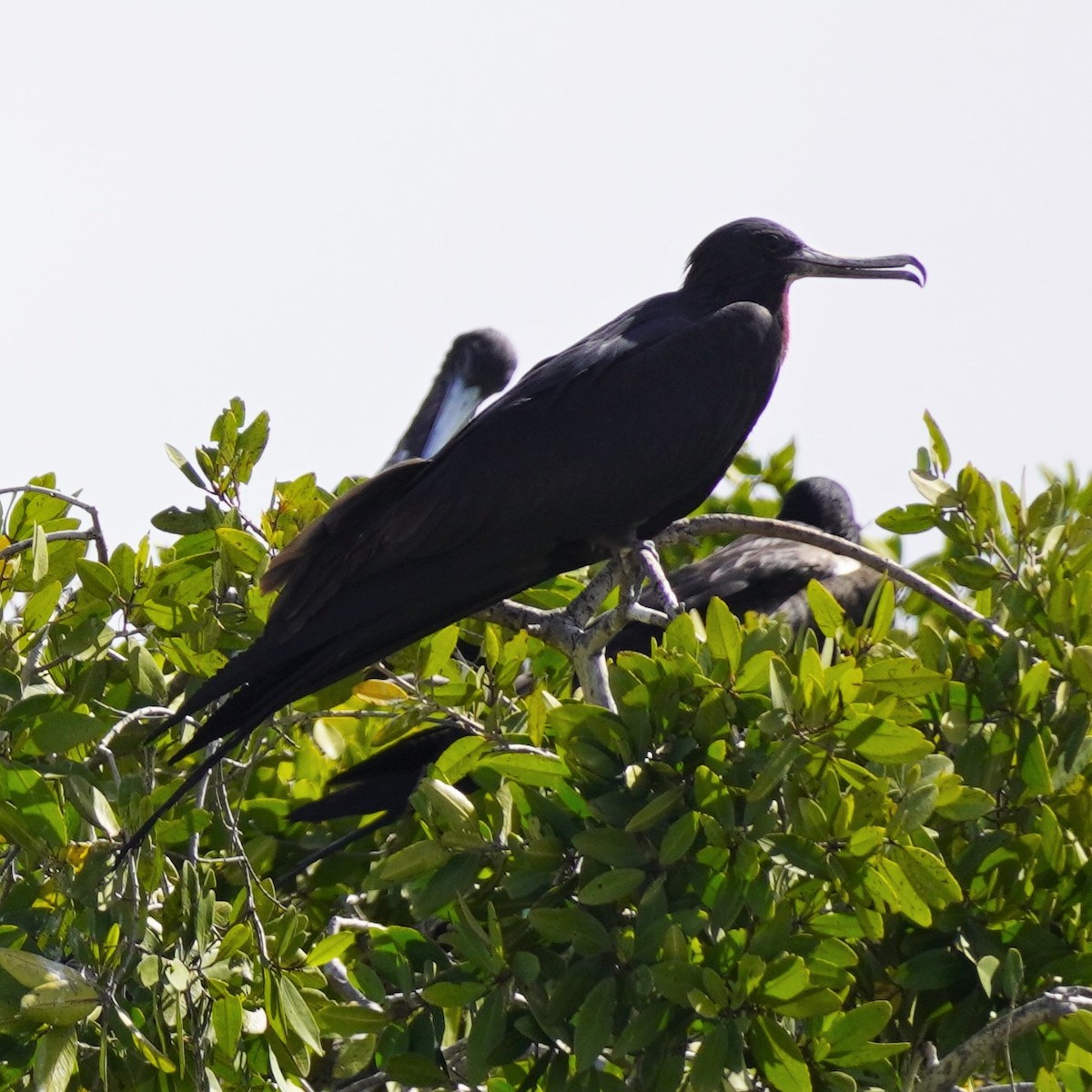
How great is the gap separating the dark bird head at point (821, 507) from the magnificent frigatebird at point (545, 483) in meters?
1.24

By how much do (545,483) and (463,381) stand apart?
18.1ft

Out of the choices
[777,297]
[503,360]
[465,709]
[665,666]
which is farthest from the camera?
[503,360]

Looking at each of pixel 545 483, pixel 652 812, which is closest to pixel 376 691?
pixel 545 483

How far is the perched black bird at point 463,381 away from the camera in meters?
8.98

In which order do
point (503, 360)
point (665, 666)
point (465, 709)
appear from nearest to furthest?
point (665, 666) → point (465, 709) → point (503, 360)

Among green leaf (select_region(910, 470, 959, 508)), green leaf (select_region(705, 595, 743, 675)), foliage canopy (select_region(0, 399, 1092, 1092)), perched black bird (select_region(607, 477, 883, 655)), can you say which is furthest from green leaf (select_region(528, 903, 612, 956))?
perched black bird (select_region(607, 477, 883, 655))

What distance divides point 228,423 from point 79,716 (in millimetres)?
877

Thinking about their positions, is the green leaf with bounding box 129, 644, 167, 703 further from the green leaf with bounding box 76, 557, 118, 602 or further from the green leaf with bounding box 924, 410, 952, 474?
the green leaf with bounding box 924, 410, 952, 474

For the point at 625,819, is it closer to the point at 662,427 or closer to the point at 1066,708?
the point at 1066,708

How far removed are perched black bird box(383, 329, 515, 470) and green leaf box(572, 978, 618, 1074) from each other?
663 centimetres

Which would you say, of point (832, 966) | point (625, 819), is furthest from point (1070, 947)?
point (625, 819)

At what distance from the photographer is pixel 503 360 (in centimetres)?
919

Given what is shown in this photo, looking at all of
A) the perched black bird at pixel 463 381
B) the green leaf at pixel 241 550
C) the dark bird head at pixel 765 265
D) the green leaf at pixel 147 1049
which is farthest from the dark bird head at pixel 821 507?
the perched black bird at pixel 463 381

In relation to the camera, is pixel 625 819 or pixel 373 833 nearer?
pixel 625 819
